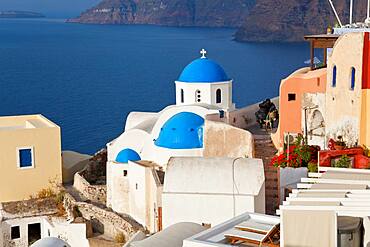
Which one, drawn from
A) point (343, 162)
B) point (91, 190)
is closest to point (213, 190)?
point (343, 162)

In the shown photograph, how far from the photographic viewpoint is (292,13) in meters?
138

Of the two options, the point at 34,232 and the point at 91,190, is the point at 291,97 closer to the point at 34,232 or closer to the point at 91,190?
the point at 91,190

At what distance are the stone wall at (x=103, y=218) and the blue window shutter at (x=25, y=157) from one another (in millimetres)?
1655

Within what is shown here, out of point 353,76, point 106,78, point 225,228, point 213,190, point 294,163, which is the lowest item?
point 106,78

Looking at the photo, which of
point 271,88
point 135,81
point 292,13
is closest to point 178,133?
point 271,88

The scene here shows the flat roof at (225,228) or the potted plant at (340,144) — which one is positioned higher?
the potted plant at (340,144)

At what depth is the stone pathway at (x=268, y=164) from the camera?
617 inches

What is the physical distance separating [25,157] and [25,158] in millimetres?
33

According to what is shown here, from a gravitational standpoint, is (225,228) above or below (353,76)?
below

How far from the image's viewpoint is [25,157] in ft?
65.6

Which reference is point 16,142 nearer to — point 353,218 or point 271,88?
point 353,218

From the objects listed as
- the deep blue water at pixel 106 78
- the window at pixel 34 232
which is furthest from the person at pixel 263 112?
the deep blue water at pixel 106 78

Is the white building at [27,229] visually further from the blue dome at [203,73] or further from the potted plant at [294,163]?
the potted plant at [294,163]

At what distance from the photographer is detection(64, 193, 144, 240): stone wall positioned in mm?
17625
